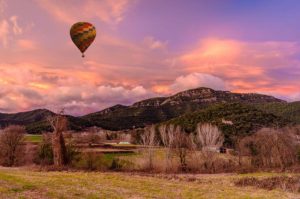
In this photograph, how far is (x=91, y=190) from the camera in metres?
35.2

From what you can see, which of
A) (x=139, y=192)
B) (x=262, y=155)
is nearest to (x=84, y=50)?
(x=139, y=192)

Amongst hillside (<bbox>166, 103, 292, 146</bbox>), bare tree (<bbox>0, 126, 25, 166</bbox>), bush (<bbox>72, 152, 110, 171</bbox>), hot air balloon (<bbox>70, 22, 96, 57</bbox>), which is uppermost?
hot air balloon (<bbox>70, 22, 96, 57</bbox>)

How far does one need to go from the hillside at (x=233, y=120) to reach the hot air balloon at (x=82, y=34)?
9170 cm

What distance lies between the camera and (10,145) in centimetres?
8806

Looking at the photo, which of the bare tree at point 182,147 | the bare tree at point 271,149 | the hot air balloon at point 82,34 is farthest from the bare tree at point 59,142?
the bare tree at point 271,149

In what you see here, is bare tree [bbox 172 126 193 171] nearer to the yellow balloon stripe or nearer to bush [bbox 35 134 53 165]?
bush [bbox 35 134 53 165]

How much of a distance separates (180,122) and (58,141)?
11174 cm

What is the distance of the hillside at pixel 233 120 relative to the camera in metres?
152

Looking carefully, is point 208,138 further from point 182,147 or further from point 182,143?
point 182,147

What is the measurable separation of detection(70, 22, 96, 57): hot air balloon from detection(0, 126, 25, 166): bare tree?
139 ft

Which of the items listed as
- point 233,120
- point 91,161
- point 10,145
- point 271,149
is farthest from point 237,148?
point 233,120

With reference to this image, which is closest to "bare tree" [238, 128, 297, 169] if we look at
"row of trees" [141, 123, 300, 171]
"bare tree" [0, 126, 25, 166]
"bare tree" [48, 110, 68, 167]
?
"row of trees" [141, 123, 300, 171]

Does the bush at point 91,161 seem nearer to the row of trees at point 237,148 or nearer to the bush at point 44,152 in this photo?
the bush at point 44,152

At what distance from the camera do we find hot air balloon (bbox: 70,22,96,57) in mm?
54656
